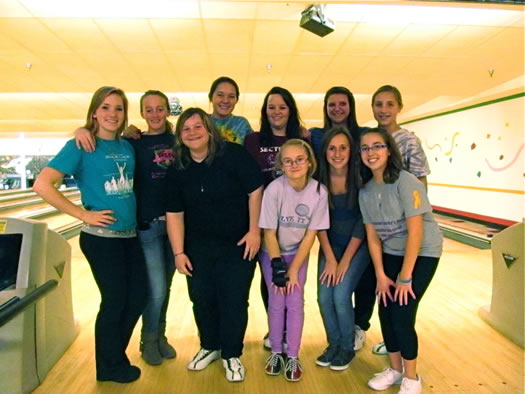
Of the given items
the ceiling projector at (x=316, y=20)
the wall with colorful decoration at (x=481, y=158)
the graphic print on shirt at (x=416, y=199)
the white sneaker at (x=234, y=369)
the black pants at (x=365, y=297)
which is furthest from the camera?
the wall with colorful decoration at (x=481, y=158)

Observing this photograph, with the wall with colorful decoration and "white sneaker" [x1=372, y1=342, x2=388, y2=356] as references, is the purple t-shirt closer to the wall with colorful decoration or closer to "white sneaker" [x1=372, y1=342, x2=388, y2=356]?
"white sneaker" [x1=372, y1=342, x2=388, y2=356]

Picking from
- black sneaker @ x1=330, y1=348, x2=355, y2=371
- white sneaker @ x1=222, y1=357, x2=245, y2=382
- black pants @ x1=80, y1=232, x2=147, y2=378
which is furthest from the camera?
black sneaker @ x1=330, y1=348, x2=355, y2=371

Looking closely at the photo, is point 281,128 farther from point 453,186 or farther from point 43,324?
point 453,186

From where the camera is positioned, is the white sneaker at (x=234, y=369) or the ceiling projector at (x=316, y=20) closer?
the white sneaker at (x=234, y=369)

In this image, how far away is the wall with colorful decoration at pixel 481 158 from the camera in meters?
6.41

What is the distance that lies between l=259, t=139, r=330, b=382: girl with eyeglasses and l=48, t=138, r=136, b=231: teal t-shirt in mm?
632

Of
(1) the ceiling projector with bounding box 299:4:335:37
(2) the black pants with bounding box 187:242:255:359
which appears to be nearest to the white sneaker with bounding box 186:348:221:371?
(2) the black pants with bounding box 187:242:255:359

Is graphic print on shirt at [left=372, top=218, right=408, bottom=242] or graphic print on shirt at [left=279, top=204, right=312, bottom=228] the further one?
graphic print on shirt at [left=279, top=204, right=312, bottom=228]

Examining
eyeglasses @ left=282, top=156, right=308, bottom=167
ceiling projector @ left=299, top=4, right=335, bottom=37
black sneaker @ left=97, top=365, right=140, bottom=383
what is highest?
ceiling projector @ left=299, top=4, right=335, bottom=37

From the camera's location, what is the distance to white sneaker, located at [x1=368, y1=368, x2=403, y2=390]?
178 centimetres

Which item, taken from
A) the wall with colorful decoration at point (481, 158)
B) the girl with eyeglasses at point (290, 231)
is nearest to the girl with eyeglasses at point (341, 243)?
the girl with eyeglasses at point (290, 231)

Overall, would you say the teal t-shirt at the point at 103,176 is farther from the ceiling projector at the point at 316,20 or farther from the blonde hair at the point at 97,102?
the ceiling projector at the point at 316,20

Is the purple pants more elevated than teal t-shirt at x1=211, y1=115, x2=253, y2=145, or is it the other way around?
teal t-shirt at x1=211, y1=115, x2=253, y2=145

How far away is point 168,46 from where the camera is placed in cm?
464
